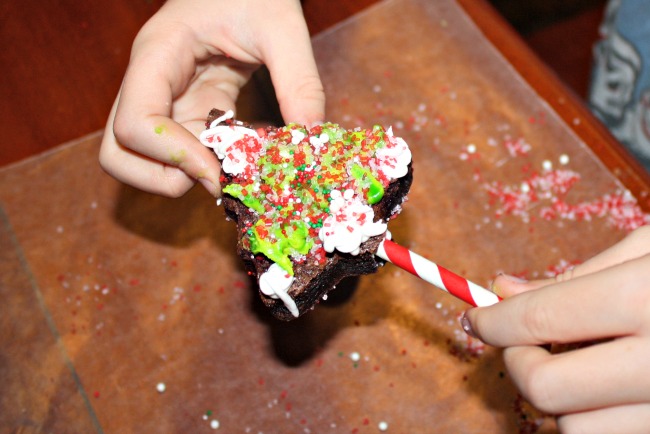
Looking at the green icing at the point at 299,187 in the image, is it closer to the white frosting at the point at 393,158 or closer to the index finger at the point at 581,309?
the white frosting at the point at 393,158

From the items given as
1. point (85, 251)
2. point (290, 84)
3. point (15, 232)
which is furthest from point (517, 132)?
point (15, 232)

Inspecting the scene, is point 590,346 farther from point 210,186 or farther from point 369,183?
point 210,186

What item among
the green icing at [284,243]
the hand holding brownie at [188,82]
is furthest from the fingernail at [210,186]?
the green icing at [284,243]

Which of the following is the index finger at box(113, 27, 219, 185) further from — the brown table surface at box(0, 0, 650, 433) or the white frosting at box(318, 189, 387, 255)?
the brown table surface at box(0, 0, 650, 433)

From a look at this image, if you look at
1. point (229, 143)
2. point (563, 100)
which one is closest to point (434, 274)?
Answer: point (229, 143)

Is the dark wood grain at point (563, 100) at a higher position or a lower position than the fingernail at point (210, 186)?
lower
